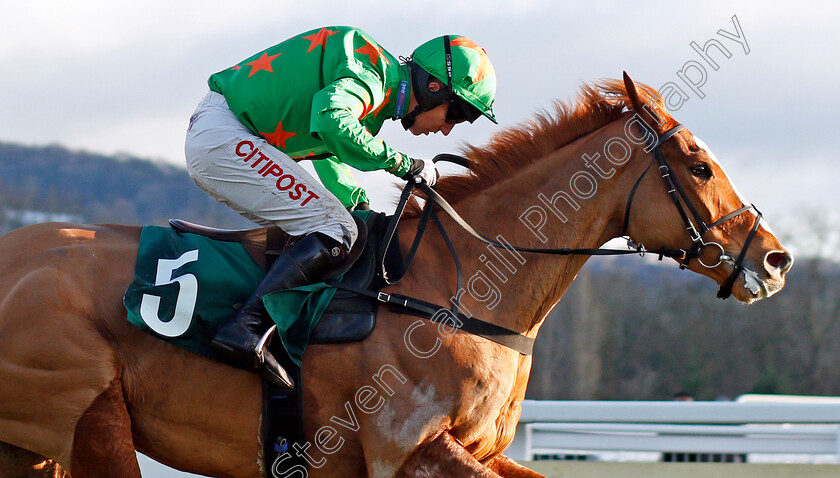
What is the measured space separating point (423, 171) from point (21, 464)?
2087mm

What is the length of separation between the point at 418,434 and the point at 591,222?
1196 mm

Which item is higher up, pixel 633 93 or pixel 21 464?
pixel 633 93

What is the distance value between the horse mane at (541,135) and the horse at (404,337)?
0.01 m

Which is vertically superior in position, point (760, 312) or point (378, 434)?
point (760, 312)

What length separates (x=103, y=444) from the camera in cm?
333

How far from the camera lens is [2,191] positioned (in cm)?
5062

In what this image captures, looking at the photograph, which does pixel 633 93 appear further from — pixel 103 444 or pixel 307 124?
pixel 103 444

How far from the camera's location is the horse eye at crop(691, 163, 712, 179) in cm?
371

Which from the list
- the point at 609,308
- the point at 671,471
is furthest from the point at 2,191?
the point at 671,471

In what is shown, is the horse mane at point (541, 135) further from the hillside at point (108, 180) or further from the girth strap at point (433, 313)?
the hillside at point (108, 180)

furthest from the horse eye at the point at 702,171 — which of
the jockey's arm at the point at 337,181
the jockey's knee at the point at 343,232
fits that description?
the jockey's arm at the point at 337,181

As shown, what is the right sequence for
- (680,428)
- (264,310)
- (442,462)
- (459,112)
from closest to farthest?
1. (442,462)
2. (264,310)
3. (459,112)
4. (680,428)

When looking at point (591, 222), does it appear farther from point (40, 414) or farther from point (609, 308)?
point (609, 308)

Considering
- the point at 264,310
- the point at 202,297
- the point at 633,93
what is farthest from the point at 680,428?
the point at 202,297
